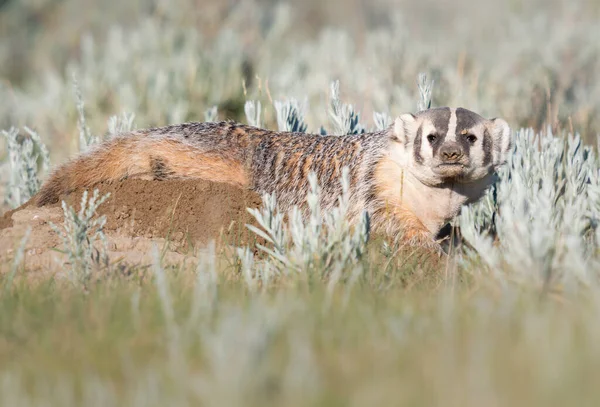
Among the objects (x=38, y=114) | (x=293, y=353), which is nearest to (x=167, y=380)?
(x=293, y=353)

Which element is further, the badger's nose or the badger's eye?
the badger's eye

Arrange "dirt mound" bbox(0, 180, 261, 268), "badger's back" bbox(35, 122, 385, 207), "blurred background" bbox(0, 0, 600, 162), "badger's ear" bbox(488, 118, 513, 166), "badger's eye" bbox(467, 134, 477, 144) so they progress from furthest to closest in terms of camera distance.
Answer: "blurred background" bbox(0, 0, 600, 162), "badger's back" bbox(35, 122, 385, 207), "badger's ear" bbox(488, 118, 513, 166), "badger's eye" bbox(467, 134, 477, 144), "dirt mound" bbox(0, 180, 261, 268)

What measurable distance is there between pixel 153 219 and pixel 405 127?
4.66ft

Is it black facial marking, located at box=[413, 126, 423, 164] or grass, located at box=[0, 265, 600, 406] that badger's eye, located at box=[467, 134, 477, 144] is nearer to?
black facial marking, located at box=[413, 126, 423, 164]

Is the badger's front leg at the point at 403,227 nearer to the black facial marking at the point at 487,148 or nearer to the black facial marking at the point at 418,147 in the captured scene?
the black facial marking at the point at 418,147

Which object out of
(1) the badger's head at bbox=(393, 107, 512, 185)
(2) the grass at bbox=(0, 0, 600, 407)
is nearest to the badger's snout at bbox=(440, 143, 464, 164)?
(1) the badger's head at bbox=(393, 107, 512, 185)

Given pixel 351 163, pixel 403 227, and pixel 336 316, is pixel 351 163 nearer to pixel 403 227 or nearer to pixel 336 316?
pixel 403 227

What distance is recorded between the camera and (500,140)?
4.33m

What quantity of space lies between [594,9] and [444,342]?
10942 mm

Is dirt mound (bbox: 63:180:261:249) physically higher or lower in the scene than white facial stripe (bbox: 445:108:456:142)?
lower

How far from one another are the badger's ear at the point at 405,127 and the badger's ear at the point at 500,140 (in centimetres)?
41

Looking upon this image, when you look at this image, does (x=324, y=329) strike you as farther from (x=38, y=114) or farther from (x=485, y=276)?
(x=38, y=114)

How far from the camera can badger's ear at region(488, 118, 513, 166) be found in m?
4.29

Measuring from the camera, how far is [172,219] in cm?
421
